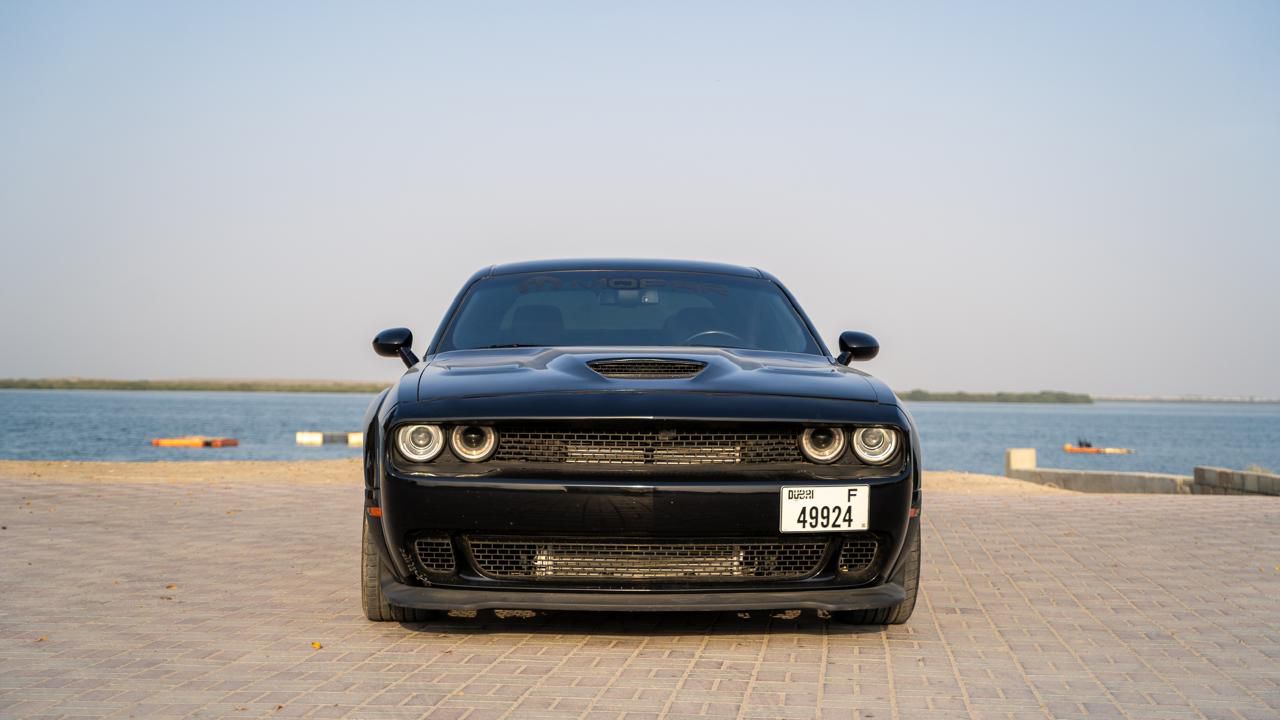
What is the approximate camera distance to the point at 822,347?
19.5ft

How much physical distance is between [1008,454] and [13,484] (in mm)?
20312

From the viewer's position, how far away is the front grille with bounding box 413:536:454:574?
14.7 ft

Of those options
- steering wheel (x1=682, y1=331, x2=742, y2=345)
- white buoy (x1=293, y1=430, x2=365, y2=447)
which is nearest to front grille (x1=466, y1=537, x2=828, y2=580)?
steering wheel (x1=682, y1=331, x2=742, y2=345)

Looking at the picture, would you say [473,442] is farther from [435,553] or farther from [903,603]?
[903,603]

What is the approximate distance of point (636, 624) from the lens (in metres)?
5.21

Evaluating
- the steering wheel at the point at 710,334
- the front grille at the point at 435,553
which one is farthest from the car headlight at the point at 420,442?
the steering wheel at the point at 710,334

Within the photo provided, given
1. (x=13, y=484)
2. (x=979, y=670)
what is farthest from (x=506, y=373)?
(x=13, y=484)

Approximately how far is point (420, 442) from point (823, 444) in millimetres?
1410

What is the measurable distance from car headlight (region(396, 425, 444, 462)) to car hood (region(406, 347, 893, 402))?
0.12 m

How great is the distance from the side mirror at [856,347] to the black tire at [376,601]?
2.19 m

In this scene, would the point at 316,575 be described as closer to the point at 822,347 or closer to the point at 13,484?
the point at 822,347

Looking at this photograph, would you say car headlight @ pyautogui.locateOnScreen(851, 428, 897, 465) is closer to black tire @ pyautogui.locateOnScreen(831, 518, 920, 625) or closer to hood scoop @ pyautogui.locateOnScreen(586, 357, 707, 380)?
black tire @ pyautogui.locateOnScreen(831, 518, 920, 625)

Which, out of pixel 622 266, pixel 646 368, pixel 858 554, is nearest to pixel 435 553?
pixel 646 368

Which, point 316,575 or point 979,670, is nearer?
point 979,670
